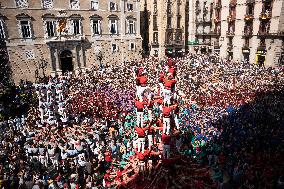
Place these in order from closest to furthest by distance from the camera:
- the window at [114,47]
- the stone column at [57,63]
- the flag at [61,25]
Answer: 1. the flag at [61,25]
2. the stone column at [57,63]
3. the window at [114,47]

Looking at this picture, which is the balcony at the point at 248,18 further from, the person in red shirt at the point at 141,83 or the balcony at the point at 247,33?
the person in red shirt at the point at 141,83

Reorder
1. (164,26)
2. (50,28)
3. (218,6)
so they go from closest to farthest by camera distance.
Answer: (50,28) < (218,6) < (164,26)

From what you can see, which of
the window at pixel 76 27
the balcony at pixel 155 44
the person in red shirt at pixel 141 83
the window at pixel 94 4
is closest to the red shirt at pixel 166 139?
the person in red shirt at pixel 141 83

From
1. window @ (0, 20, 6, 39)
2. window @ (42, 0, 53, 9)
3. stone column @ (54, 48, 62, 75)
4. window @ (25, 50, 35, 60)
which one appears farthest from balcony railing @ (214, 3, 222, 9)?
window @ (0, 20, 6, 39)

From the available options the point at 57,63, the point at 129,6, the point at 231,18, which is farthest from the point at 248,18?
the point at 57,63

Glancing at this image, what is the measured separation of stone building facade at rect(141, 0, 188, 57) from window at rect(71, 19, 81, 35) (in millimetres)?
18270

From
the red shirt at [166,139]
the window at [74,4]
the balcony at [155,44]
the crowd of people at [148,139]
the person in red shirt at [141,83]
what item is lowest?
the crowd of people at [148,139]

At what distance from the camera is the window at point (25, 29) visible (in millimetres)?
31562

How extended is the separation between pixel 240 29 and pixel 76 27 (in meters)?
28.5

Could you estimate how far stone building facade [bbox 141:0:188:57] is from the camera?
4806 cm

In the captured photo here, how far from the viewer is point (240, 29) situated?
41906 mm

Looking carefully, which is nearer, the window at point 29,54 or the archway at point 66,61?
the window at point 29,54

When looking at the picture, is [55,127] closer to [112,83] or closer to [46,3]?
[112,83]

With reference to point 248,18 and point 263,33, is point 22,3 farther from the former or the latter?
point 263,33
